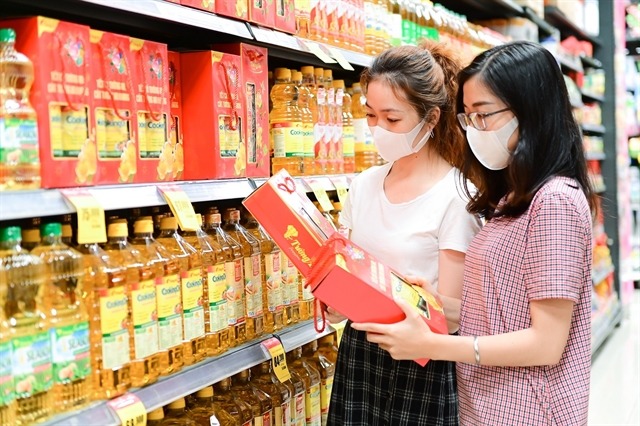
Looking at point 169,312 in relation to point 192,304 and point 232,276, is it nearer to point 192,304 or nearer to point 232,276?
point 192,304

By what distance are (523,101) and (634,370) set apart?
4.54m

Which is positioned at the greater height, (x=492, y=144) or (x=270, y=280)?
(x=492, y=144)

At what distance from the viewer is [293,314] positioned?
2686 millimetres

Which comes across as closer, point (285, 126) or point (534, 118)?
point (534, 118)

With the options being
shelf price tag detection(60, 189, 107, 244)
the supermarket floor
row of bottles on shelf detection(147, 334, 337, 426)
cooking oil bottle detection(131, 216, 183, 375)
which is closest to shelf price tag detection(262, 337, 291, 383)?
row of bottles on shelf detection(147, 334, 337, 426)

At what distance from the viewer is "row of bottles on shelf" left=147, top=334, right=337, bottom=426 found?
91.3 inches

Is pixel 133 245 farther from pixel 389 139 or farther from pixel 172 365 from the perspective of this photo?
pixel 389 139

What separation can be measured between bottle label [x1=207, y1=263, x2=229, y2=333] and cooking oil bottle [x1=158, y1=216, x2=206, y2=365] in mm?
51

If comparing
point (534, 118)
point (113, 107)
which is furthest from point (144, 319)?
point (534, 118)

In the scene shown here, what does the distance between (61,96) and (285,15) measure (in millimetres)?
1090

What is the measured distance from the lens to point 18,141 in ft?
5.33

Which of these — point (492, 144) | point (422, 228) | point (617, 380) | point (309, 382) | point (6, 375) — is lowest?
point (617, 380)

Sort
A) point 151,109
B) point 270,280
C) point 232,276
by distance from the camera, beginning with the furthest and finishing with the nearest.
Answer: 1. point 270,280
2. point 232,276
3. point 151,109

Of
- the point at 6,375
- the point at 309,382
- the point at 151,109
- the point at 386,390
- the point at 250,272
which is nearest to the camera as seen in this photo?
the point at 6,375
